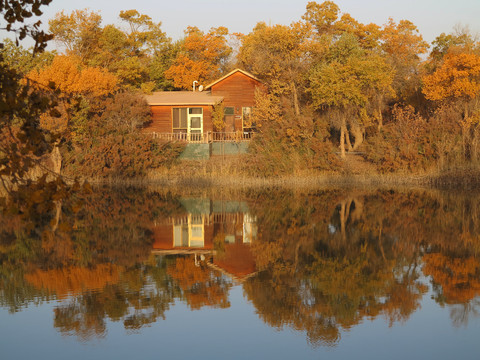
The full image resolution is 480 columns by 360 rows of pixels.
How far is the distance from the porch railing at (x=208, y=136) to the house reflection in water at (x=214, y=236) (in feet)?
43.3

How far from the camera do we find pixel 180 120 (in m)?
43.3

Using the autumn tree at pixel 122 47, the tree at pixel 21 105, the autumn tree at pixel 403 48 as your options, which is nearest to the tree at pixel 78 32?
the autumn tree at pixel 122 47

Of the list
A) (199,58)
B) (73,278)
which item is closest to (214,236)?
(73,278)

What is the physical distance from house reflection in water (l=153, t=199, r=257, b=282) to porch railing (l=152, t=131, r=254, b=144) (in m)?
13.2

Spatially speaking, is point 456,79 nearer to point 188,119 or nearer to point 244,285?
point 188,119

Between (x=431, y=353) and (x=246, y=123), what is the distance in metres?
33.5

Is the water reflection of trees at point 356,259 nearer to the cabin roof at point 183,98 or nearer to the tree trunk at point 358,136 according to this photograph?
the tree trunk at point 358,136

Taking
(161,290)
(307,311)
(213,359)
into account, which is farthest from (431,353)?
(161,290)

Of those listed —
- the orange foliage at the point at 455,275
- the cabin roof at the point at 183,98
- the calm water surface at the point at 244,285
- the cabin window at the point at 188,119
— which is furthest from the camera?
the cabin window at the point at 188,119

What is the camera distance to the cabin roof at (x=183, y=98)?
139 ft

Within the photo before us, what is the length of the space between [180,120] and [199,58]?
44.6 ft

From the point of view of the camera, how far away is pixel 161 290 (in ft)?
41.8

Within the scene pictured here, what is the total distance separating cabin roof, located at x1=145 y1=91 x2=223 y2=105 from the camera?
139 ft

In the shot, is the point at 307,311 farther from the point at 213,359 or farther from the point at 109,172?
the point at 109,172
